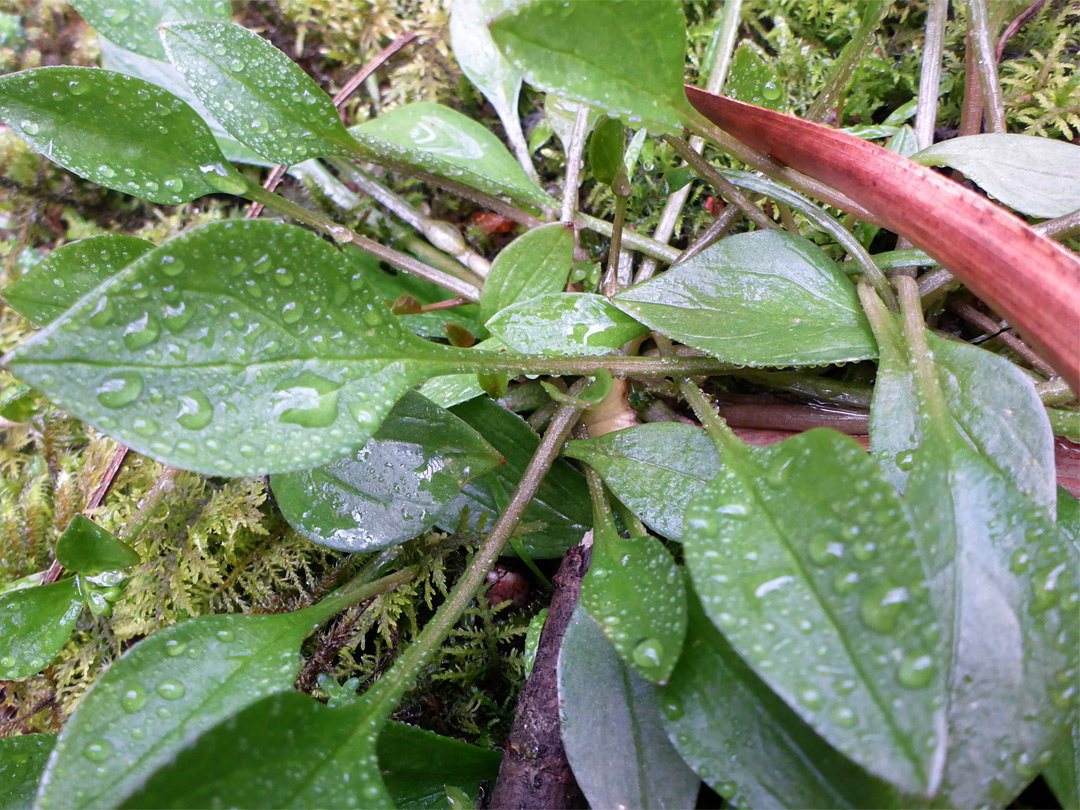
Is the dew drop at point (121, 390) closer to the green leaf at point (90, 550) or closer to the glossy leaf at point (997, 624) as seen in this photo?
the green leaf at point (90, 550)

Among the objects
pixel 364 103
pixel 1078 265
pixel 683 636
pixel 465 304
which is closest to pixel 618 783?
pixel 683 636

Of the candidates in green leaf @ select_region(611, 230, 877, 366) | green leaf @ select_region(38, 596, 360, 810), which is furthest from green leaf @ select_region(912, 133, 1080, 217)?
green leaf @ select_region(38, 596, 360, 810)

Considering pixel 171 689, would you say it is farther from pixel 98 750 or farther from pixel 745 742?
pixel 745 742

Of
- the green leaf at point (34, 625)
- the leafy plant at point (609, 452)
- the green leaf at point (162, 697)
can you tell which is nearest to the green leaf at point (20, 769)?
the leafy plant at point (609, 452)

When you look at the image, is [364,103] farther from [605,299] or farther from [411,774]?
[411,774]

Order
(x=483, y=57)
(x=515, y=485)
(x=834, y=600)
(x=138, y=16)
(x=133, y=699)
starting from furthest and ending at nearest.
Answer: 1. (x=483, y=57)
2. (x=138, y=16)
3. (x=515, y=485)
4. (x=133, y=699)
5. (x=834, y=600)

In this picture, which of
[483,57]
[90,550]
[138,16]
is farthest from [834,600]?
[138,16]
